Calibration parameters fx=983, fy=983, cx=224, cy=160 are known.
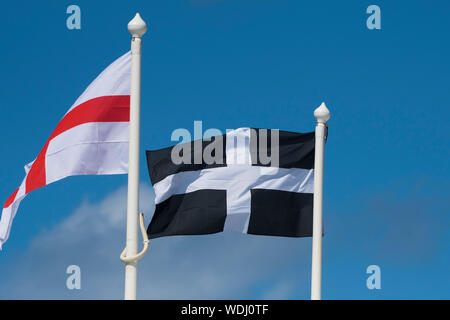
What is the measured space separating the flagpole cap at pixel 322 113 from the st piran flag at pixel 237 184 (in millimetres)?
1135

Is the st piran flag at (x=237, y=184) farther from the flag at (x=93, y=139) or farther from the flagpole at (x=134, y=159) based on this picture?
the flagpole at (x=134, y=159)

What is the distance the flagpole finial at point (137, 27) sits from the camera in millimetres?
17516

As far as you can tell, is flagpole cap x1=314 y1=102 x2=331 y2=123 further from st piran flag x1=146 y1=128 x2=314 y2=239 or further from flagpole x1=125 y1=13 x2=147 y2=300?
flagpole x1=125 y1=13 x2=147 y2=300

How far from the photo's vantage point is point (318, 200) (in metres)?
19.2

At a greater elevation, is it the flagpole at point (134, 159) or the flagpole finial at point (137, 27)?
the flagpole finial at point (137, 27)

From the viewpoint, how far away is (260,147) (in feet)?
68.9

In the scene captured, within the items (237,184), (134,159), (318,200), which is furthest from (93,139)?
(318,200)

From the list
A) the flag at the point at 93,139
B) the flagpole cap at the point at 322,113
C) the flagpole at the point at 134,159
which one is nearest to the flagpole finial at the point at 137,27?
the flagpole at the point at 134,159

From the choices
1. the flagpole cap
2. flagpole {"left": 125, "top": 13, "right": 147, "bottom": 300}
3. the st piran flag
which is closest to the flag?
flagpole {"left": 125, "top": 13, "right": 147, "bottom": 300}

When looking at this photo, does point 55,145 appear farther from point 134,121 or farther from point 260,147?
point 260,147

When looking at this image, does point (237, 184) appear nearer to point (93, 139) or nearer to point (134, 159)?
point (93, 139)

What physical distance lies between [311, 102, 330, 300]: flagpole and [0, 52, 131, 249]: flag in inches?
152

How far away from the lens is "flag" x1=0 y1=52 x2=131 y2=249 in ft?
59.8
